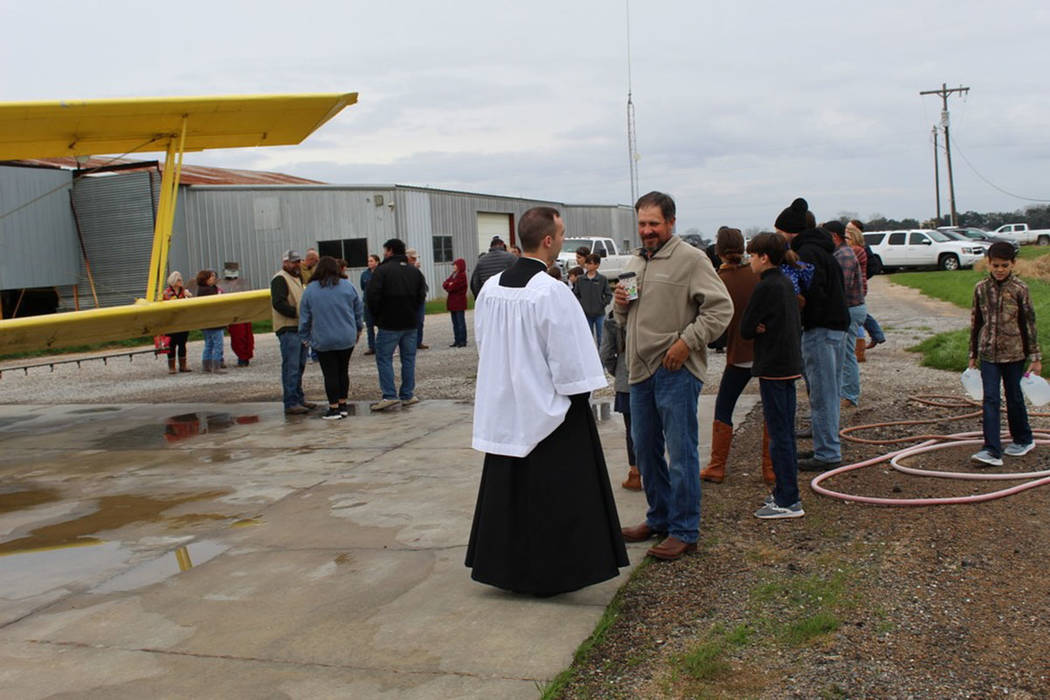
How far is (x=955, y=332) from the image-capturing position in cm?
1316

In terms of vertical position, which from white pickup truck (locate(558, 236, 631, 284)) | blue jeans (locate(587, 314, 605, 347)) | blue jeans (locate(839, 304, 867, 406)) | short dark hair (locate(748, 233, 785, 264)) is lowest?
blue jeans (locate(839, 304, 867, 406))

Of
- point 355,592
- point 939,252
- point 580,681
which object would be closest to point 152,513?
point 355,592

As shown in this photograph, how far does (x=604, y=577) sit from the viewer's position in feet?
13.4

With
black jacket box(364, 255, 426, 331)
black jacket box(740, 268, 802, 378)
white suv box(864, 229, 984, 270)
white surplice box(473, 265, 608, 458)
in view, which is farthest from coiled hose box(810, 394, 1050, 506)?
white suv box(864, 229, 984, 270)

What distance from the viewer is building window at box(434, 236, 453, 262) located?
1221 inches

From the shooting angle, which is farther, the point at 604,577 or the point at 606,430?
the point at 606,430

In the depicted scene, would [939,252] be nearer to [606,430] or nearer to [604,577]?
[606,430]

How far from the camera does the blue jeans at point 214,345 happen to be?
15.4m

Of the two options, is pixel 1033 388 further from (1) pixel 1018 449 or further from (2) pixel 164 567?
(2) pixel 164 567

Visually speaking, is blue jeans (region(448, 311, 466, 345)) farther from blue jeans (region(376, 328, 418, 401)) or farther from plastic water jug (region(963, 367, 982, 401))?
plastic water jug (region(963, 367, 982, 401))

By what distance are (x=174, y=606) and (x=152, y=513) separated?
2.04 metres

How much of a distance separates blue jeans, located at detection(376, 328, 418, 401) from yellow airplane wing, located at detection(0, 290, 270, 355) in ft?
6.20

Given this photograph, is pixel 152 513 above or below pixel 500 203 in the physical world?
below

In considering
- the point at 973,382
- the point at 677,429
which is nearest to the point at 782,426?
the point at 677,429
